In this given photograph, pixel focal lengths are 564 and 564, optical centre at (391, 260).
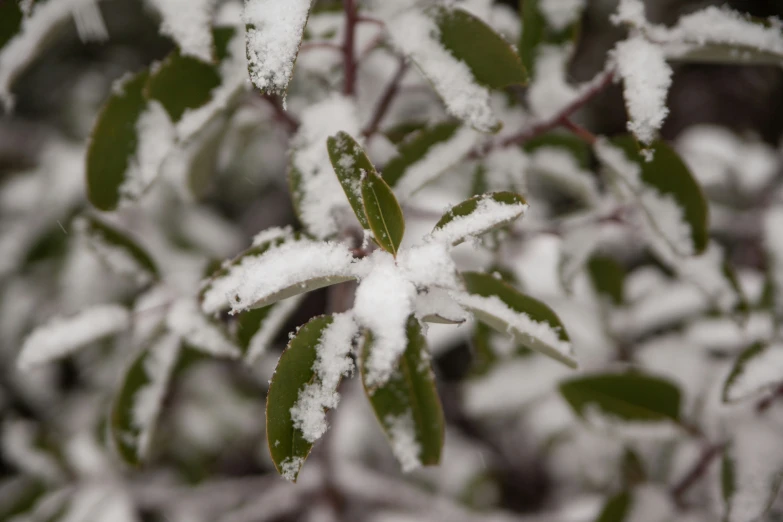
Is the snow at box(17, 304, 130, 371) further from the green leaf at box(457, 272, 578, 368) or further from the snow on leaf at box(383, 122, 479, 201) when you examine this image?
the green leaf at box(457, 272, 578, 368)

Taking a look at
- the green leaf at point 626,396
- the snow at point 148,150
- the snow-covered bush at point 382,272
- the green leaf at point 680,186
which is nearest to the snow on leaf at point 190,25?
the snow-covered bush at point 382,272

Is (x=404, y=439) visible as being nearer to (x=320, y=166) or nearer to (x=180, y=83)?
(x=320, y=166)

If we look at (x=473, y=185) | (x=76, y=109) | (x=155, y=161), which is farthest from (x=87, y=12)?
(x=76, y=109)

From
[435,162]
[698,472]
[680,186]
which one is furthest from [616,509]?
[435,162]

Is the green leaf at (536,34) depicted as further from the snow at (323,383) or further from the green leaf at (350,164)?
the snow at (323,383)

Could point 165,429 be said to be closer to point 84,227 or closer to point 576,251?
point 84,227

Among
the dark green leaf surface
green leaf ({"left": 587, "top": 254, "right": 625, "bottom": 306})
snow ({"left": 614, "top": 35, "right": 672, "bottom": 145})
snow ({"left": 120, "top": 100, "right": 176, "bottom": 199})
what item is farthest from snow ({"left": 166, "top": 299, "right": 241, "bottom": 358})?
green leaf ({"left": 587, "top": 254, "right": 625, "bottom": 306})
